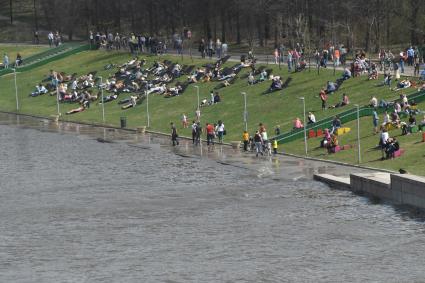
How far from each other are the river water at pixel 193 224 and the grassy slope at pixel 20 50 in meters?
63.2

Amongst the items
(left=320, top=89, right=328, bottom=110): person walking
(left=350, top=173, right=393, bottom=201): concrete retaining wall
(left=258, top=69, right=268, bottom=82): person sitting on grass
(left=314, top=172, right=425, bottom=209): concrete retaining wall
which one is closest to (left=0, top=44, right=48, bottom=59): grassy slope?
(left=258, top=69, right=268, bottom=82): person sitting on grass

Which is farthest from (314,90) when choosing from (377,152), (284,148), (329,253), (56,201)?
(329,253)

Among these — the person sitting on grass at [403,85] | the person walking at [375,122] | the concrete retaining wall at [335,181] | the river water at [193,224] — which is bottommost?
the river water at [193,224]

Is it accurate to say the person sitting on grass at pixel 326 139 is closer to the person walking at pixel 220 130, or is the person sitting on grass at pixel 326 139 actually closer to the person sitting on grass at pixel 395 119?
the person sitting on grass at pixel 395 119

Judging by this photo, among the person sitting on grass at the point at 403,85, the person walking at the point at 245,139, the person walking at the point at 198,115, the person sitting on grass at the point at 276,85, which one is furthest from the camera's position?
the person sitting on grass at the point at 276,85

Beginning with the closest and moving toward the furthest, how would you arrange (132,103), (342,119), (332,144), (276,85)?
1. (332,144)
2. (342,119)
3. (276,85)
4. (132,103)

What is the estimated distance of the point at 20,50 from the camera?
162500 millimetres

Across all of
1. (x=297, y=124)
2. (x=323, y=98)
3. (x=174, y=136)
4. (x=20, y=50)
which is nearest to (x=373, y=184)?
(x=297, y=124)

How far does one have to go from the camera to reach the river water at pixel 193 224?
6012 centimetres

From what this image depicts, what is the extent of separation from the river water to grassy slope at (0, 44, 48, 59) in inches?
2488

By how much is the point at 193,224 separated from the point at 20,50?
318 ft

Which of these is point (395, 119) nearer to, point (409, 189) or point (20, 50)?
point (409, 189)

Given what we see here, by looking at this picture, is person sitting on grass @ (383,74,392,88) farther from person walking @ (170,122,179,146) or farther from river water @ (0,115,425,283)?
person walking @ (170,122,179,146)

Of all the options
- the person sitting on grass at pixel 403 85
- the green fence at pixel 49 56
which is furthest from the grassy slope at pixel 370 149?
the green fence at pixel 49 56
